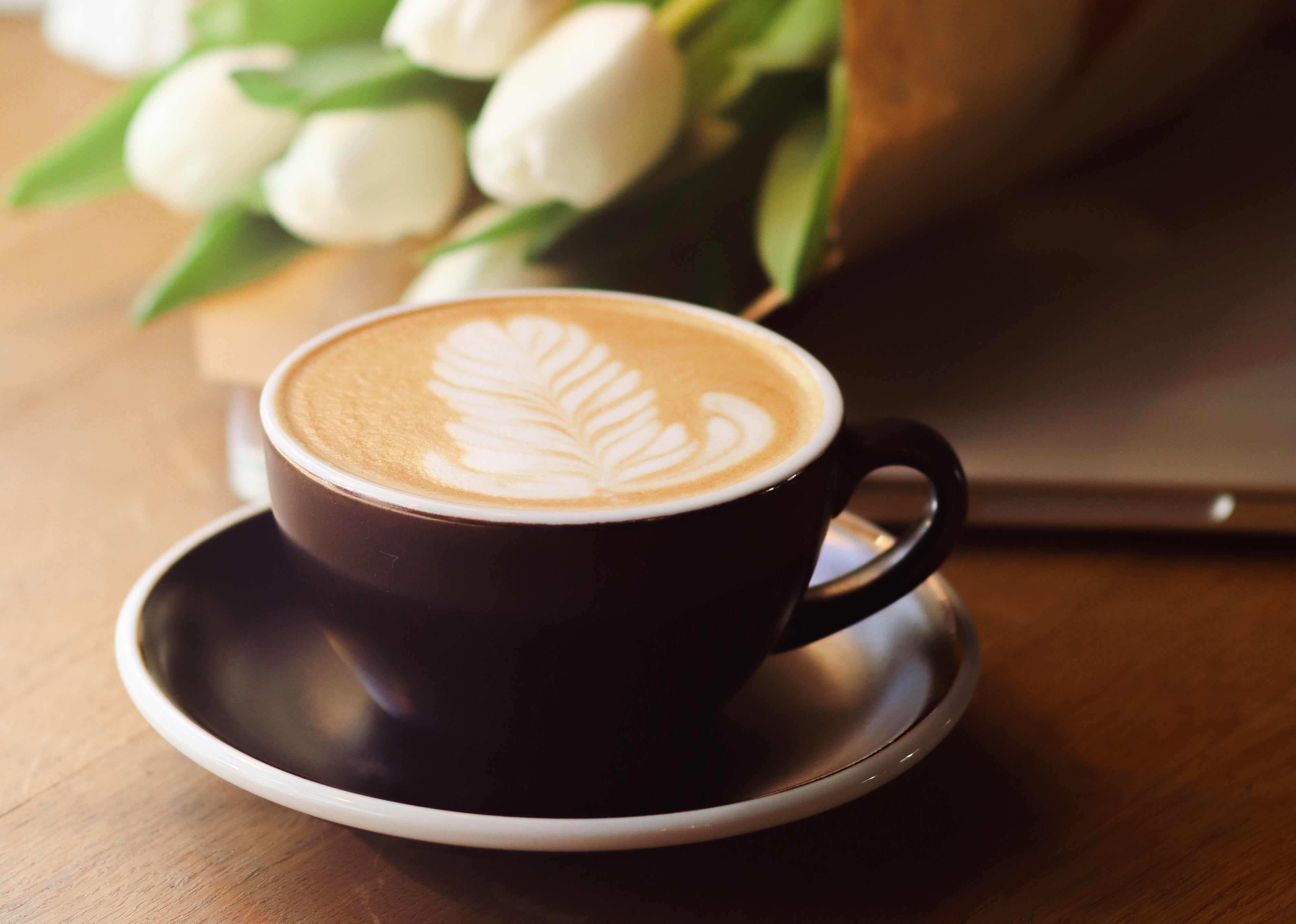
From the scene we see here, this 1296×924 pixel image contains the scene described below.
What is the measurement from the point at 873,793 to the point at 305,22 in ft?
1.49

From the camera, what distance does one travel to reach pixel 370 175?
554 mm

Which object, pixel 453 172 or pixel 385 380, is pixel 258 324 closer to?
pixel 453 172

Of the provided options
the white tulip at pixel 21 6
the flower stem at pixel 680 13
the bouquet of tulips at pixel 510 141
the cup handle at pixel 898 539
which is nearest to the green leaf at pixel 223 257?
the bouquet of tulips at pixel 510 141

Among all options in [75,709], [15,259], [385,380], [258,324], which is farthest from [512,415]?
[15,259]

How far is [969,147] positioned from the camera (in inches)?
23.4

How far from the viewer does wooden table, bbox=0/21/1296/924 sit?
33 centimetres

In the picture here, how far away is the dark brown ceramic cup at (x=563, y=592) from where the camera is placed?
1.02ft

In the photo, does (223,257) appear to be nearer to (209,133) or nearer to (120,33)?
(209,133)

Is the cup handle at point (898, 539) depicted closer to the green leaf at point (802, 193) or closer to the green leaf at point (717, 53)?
the green leaf at point (802, 193)

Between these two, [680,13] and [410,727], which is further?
[680,13]

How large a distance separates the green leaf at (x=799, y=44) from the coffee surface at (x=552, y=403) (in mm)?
173

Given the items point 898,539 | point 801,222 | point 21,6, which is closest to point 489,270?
point 801,222

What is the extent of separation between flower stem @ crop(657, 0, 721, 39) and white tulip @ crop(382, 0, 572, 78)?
52 mm

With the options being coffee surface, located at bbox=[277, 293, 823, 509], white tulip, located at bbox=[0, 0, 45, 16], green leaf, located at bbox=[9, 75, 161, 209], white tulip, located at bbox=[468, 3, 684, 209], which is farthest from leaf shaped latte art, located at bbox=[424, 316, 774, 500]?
white tulip, located at bbox=[0, 0, 45, 16]
